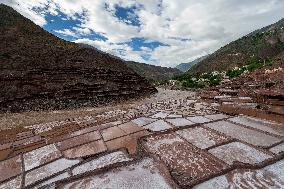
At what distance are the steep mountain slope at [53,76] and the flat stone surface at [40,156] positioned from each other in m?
8.99

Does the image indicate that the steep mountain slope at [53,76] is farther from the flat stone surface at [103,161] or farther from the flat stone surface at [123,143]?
the flat stone surface at [103,161]

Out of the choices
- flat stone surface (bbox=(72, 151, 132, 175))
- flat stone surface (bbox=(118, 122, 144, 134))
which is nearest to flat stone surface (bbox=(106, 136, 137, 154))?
flat stone surface (bbox=(118, 122, 144, 134))

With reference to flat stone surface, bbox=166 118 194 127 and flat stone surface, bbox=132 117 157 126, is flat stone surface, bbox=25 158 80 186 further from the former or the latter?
flat stone surface, bbox=166 118 194 127

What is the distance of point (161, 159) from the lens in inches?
76.0

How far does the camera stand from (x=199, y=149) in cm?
216

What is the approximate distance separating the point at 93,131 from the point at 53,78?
10.8 meters

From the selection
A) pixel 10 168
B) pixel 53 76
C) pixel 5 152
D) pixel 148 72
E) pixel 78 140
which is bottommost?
pixel 5 152

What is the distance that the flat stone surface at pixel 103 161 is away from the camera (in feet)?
6.83

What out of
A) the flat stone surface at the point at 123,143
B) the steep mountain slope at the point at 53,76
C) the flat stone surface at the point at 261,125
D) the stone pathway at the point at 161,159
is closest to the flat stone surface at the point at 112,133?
the stone pathway at the point at 161,159

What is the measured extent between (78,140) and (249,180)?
204cm

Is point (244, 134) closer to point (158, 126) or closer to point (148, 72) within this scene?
point (158, 126)

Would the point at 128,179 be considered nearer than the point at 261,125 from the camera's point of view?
Yes

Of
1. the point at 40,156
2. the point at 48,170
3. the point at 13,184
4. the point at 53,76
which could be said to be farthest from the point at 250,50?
the point at 13,184

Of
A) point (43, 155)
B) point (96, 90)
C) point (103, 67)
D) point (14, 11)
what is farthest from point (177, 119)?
point (14, 11)
